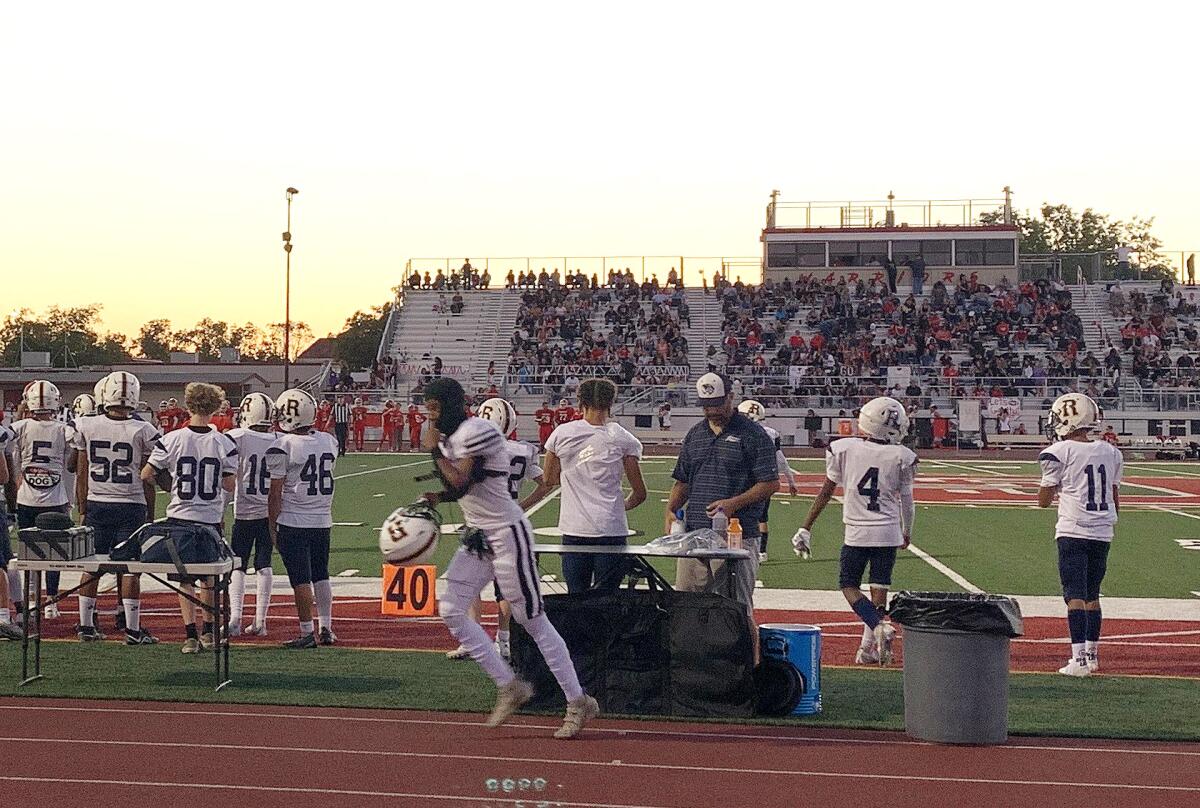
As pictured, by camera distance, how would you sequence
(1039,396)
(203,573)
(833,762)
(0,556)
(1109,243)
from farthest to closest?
(1109,243) → (1039,396) → (0,556) → (203,573) → (833,762)

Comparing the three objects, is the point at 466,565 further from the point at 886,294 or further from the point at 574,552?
the point at 886,294

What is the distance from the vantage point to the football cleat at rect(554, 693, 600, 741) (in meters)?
7.34

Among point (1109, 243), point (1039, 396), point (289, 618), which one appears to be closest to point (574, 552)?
point (289, 618)

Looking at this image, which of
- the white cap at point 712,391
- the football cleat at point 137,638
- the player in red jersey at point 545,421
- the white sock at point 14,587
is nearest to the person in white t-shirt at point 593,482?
the white cap at point 712,391

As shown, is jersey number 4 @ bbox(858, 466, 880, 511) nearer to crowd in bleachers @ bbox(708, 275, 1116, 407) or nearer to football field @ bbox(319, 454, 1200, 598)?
football field @ bbox(319, 454, 1200, 598)

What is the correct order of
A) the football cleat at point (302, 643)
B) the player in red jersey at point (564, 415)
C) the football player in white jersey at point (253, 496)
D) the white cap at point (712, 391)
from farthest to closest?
1. the player in red jersey at point (564, 415)
2. the football player in white jersey at point (253, 496)
3. the football cleat at point (302, 643)
4. the white cap at point (712, 391)

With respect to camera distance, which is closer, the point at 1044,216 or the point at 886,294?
the point at 886,294

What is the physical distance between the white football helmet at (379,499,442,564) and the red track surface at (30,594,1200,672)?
9.88 ft

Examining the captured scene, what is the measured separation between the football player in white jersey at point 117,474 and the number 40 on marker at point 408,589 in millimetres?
1897

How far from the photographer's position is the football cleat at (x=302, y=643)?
10.0 meters

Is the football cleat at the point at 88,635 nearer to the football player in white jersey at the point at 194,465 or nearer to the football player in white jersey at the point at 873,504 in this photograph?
the football player in white jersey at the point at 194,465

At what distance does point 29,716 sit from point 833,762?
436cm

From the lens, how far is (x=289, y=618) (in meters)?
11.5

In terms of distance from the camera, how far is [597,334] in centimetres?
5191
